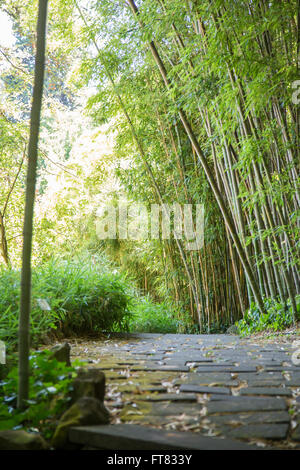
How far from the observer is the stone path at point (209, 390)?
4.91ft

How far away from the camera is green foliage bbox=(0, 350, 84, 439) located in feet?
5.35

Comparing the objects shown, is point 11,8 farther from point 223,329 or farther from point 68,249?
point 223,329

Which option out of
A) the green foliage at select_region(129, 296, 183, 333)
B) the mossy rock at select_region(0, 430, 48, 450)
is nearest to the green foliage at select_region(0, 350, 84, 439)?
the mossy rock at select_region(0, 430, 48, 450)

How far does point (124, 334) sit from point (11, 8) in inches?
182

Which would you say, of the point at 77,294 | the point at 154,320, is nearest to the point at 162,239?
the point at 154,320

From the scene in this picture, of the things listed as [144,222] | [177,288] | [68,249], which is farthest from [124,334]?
[68,249]

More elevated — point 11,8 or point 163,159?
point 11,8

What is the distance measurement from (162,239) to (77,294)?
1845 mm

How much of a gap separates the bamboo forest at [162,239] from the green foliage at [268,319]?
0.7 inches

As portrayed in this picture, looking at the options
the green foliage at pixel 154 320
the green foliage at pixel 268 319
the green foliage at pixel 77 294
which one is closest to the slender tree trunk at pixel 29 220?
the green foliage at pixel 77 294

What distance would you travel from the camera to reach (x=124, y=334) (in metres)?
4.03

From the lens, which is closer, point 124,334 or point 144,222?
point 124,334

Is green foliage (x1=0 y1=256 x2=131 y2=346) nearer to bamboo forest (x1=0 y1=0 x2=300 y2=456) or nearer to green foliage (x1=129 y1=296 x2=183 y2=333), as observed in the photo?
bamboo forest (x1=0 y1=0 x2=300 y2=456)

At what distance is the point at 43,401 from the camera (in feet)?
5.68
